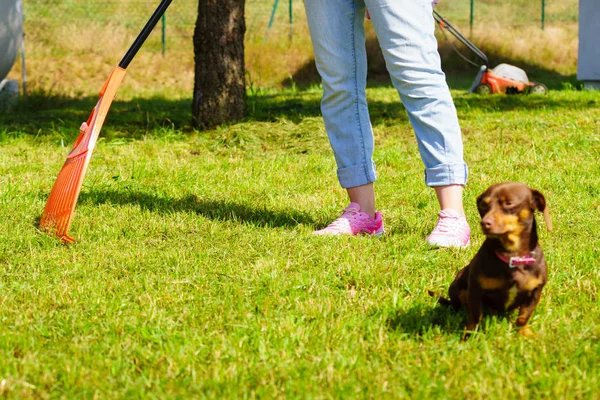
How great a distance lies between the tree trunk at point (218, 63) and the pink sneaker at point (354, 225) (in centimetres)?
360

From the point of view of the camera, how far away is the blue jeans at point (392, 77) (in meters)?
3.33

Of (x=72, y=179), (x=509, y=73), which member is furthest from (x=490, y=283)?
(x=509, y=73)

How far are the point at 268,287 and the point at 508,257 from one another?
943 mm

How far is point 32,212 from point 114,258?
106 centimetres

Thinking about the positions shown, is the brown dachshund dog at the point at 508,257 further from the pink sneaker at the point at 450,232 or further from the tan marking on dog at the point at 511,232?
the pink sneaker at the point at 450,232

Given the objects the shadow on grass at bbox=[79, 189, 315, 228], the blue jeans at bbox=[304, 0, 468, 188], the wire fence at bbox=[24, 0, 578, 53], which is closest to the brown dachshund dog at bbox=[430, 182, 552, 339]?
the blue jeans at bbox=[304, 0, 468, 188]

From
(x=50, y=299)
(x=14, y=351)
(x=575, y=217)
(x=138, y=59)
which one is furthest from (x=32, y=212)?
(x=138, y=59)

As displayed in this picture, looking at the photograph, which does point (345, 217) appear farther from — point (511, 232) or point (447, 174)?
point (511, 232)

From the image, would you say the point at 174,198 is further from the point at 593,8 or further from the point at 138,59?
the point at 138,59

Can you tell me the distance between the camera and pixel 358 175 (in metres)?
3.69

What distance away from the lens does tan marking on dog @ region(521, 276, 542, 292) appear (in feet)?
7.51

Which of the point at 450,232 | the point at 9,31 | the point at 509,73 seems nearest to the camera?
the point at 450,232

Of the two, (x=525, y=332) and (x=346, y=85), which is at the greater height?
(x=346, y=85)

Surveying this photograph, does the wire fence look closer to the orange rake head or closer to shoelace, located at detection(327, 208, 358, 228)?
the orange rake head
